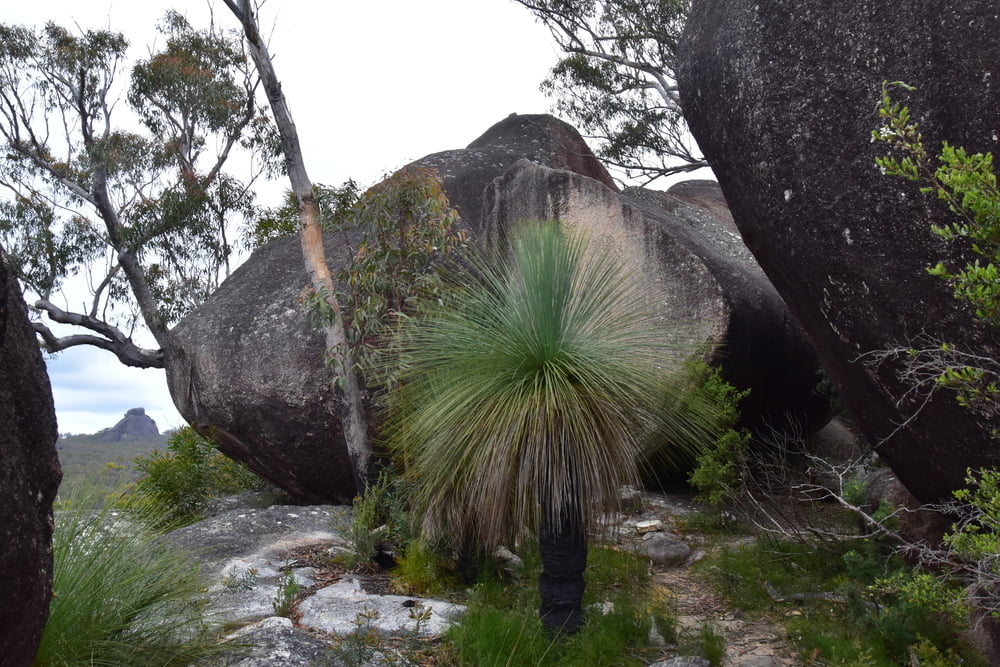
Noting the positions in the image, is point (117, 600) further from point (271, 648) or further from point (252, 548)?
point (252, 548)

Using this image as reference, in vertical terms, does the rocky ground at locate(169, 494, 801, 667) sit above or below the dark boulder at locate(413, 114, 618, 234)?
below

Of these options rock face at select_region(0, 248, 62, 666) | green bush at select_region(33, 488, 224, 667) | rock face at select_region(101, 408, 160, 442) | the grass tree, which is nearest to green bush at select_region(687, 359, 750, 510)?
the grass tree

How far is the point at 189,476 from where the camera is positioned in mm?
10852

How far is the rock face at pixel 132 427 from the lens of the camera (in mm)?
41594

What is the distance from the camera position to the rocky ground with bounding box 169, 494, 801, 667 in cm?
499

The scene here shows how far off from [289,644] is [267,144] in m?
15.0

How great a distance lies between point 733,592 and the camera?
645cm

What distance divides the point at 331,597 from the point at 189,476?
5584 millimetres

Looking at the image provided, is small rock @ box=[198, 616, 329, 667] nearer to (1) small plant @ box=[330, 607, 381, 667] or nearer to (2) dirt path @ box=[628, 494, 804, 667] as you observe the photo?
(1) small plant @ box=[330, 607, 381, 667]

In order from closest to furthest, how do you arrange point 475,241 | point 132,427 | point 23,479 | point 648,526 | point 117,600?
point 23,479, point 117,600, point 648,526, point 475,241, point 132,427

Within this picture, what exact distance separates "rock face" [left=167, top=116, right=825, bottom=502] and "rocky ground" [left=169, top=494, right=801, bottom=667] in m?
1.05

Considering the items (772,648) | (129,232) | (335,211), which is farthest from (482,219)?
(129,232)

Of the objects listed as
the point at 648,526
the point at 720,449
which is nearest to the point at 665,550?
the point at 648,526

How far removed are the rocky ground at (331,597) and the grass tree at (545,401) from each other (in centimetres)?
52
